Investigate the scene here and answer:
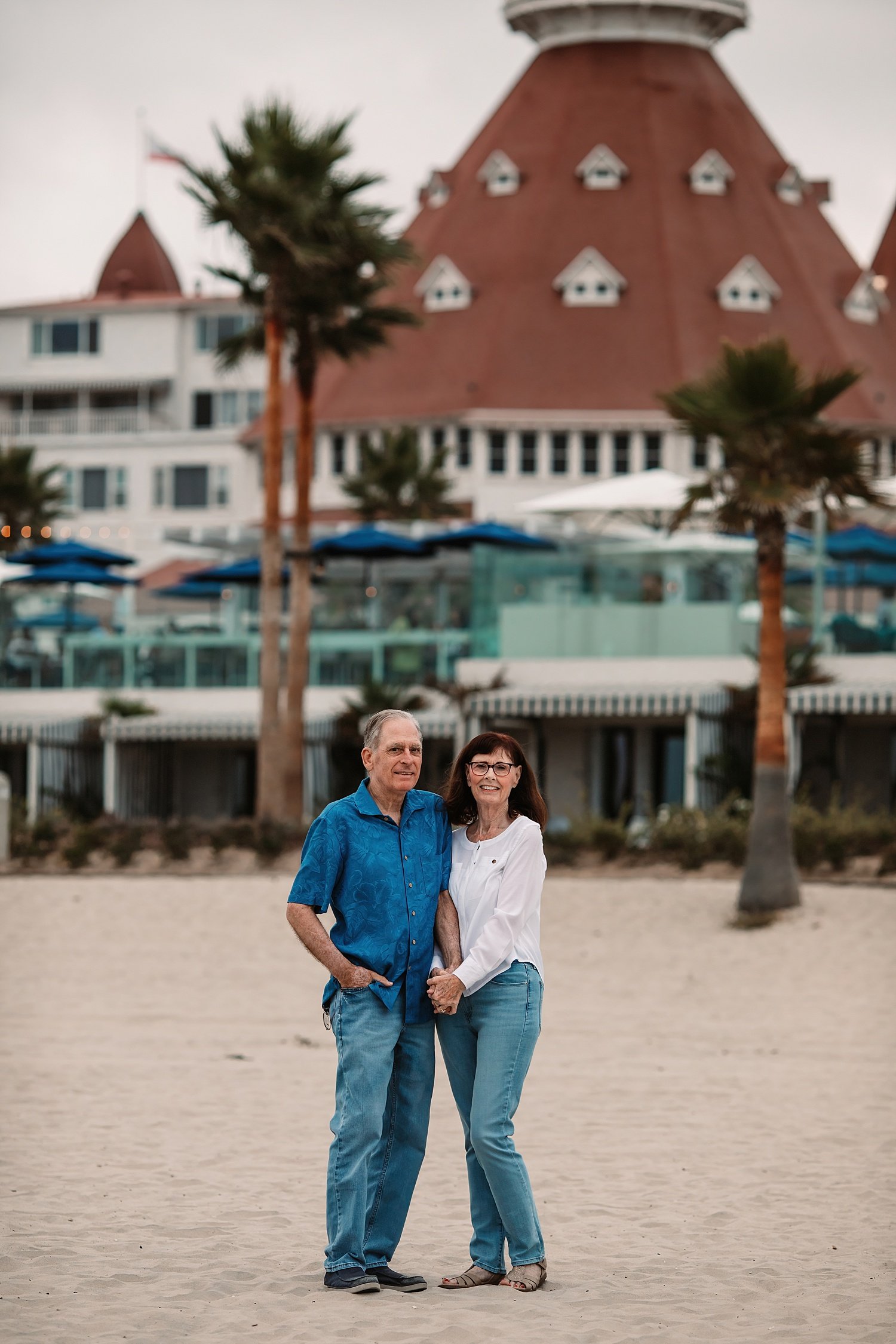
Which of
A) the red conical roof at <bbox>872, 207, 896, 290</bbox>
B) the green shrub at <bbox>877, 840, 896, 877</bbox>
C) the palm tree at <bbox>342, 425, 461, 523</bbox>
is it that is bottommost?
the green shrub at <bbox>877, 840, 896, 877</bbox>

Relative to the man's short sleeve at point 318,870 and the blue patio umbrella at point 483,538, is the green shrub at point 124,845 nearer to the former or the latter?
the blue patio umbrella at point 483,538

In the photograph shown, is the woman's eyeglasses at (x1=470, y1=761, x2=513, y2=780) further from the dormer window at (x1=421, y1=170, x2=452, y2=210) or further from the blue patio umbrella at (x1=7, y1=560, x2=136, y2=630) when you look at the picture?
the dormer window at (x1=421, y1=170, x2=452, y2=210)

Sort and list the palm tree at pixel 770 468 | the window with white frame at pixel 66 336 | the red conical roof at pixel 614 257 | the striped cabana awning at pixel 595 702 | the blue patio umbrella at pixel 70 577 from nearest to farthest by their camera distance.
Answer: the palm tree at pixel 770 468 → the striped cabana awning at pixel 595 702 → the blue patio umbrella at pixel 70 577 → the red conical roof at pixel 614 257 → the window with white frame at pixel 66 336

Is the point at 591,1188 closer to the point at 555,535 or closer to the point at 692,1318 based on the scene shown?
the point at 692,1318

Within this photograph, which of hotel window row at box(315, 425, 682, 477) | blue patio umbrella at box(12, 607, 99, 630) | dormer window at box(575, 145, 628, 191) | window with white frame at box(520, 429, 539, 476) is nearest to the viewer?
blue patio umbrella at box(12, 607, 99, 630)

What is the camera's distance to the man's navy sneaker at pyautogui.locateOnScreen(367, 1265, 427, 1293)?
7.16 metres

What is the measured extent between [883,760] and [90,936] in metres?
14.7

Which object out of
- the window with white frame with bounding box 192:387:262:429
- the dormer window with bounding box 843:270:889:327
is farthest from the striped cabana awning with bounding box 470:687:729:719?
the window with white frame with bounding box 192:387:262:429

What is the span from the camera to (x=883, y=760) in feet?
107

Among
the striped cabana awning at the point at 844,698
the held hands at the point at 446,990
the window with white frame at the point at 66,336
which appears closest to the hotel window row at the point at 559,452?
the window with white frame at the point at 66,336

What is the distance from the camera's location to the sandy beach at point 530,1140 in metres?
7.03

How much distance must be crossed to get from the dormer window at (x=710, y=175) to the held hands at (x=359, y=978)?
2030 inches

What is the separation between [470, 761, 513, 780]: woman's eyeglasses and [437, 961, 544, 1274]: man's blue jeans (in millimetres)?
615

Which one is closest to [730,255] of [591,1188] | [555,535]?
[555,535]
